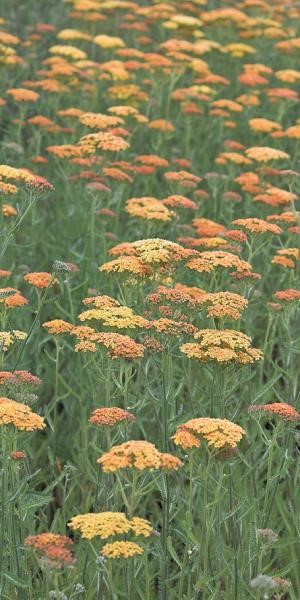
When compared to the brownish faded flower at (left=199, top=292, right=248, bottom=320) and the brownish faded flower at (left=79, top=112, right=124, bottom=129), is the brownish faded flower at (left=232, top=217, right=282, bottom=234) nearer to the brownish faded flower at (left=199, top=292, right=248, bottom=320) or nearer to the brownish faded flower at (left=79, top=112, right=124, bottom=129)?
the brownish faded flower at (left=199, top=292, right=248, bottom=320)

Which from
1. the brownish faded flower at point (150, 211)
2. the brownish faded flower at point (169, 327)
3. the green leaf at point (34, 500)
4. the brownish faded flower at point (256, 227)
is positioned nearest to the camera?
the green leaf at point (34, 500)

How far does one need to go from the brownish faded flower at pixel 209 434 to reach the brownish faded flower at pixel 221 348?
1.45ft

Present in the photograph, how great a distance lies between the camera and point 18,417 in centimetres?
374

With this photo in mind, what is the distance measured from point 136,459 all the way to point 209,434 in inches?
14.1

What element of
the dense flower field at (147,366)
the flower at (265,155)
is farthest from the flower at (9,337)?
the flower at (265,155)

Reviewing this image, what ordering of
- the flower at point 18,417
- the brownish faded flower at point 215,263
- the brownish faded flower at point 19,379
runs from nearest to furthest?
the flower at point 18,417 < the brownish faded flower at point 19,379 < the brownish faded flower at point 215,263

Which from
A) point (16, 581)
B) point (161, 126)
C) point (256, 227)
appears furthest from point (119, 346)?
point (161, 126)

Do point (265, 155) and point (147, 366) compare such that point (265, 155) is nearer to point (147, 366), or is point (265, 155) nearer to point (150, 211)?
point (150, 211)

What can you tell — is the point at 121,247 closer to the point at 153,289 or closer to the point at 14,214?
the point at 153,289

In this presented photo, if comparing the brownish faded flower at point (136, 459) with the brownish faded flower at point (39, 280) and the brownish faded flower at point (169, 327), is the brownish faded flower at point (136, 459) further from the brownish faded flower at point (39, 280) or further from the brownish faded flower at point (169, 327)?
the brownish faded flower at point (39, 280)

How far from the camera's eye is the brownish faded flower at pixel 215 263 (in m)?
5.00

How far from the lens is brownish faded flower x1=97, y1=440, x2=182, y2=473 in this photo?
137 inches

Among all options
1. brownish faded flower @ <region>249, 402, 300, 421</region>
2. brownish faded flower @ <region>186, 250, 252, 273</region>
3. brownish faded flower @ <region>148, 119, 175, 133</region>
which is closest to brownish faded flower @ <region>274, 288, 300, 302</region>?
brownish faded flower @ <region>186, 250, 252, 273</region>

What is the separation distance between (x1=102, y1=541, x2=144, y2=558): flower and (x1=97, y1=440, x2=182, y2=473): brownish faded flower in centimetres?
23
